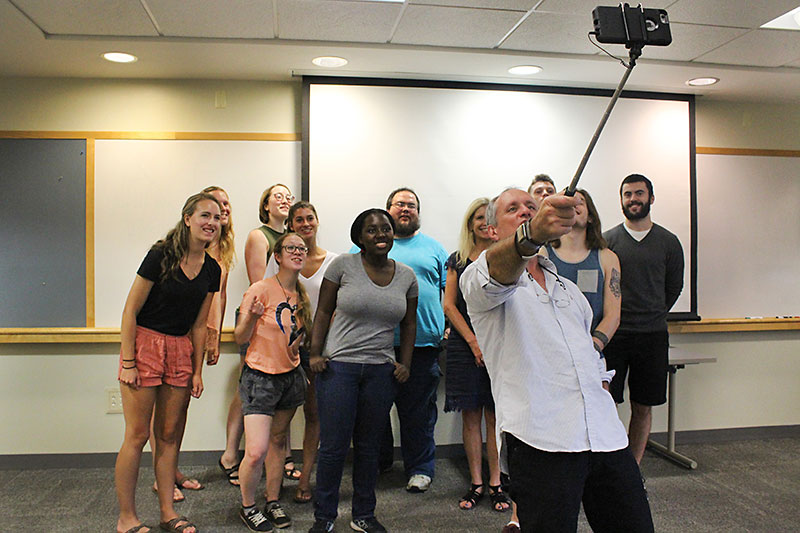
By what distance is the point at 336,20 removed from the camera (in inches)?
115

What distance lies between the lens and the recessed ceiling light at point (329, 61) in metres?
3.48

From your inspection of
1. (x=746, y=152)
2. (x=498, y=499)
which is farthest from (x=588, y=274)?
(x=746, y=152)

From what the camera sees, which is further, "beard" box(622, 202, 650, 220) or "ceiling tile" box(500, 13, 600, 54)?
"beard" box(622, 202, 650, 220)

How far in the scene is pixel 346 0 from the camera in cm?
271

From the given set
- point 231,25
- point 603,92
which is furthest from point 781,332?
point 231,25

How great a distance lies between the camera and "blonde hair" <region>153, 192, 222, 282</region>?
8.47 feet

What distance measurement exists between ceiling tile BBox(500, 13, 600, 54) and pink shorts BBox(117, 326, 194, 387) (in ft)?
7.27

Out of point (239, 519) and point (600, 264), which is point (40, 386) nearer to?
point (239, 519)

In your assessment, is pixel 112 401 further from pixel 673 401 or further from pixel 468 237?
pixel 673 401

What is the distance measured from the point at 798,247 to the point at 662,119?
4.71 feet

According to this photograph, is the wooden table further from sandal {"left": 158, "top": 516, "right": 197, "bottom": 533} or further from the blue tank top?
sandal {"left": 158, "top": 516, "right": 197, "bottom": 533}

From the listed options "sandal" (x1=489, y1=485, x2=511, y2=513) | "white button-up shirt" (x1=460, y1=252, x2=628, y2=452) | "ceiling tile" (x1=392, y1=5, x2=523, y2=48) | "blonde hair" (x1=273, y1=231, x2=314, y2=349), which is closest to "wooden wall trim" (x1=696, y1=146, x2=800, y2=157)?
"ceiling tile" (x1=392, y1=5, x2=523, y2=48)

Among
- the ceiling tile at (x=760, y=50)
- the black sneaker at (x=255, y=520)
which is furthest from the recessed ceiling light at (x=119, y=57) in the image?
the ceiling tile at (x=760, y=50)

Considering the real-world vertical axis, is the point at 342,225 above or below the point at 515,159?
below
